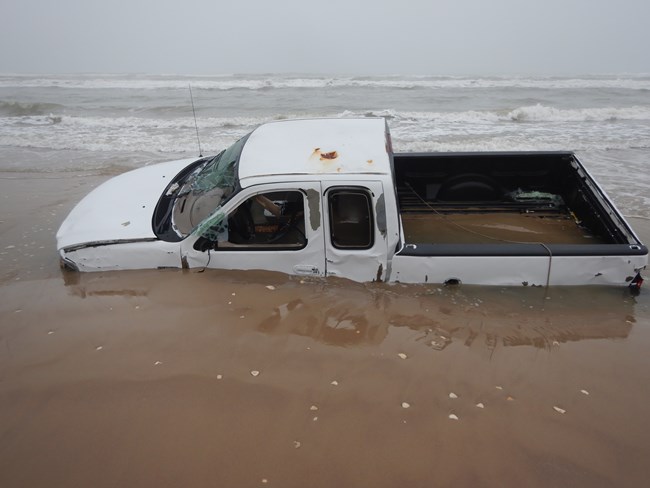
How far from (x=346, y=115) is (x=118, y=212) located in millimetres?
14785

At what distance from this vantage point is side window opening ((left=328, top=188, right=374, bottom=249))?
3.80 meters

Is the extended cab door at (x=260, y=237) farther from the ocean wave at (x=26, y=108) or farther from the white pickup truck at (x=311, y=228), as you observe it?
the ocean wave at (x=26, y=108)

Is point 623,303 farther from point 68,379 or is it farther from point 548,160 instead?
point 68,379

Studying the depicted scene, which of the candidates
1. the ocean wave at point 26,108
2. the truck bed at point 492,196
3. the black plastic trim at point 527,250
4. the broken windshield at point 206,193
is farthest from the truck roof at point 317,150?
the ocean wave at point 26,108

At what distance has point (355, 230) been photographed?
3910mm

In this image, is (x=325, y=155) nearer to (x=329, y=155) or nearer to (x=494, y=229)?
(x=329, y=155)

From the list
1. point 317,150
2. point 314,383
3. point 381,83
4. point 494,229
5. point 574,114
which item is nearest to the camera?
point 314,383

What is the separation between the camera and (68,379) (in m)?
3.19

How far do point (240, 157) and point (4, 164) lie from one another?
365 inches

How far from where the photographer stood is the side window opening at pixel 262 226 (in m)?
3.96

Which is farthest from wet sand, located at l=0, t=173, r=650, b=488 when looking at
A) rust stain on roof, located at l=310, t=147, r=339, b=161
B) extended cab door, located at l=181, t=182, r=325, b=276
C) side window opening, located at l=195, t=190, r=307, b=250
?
rust stain on roof, located at l=310, t=147, r=339, b=161

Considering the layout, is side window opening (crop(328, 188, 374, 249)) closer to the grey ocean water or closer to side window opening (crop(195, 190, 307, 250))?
side window opening (crop(195, 190, 307, 250))

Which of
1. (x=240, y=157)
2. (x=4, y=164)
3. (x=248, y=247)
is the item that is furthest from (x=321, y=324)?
(x=4, y=164)

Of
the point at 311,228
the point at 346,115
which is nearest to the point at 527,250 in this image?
the point at 311,228
